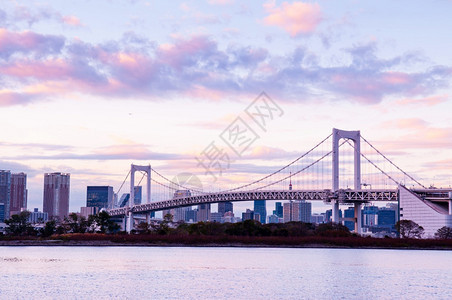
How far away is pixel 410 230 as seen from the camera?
265ft

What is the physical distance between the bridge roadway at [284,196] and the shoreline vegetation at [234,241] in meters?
7.93

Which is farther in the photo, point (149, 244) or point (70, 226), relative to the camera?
point (70, 226)

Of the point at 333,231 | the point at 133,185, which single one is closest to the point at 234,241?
the point at 333,231

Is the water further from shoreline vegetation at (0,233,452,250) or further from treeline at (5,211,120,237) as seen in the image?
treeline at (5,211,120,237)

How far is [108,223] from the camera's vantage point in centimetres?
8731

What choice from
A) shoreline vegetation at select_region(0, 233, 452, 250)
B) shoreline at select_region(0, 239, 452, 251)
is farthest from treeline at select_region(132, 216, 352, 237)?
shoreline at select_region(0, 239, 452, 251)

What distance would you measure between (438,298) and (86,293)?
1475 cm

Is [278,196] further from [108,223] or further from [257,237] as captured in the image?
[108,223]

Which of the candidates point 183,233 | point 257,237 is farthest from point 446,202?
point 183,233

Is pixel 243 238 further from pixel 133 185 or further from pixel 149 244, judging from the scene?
pixel 133 185

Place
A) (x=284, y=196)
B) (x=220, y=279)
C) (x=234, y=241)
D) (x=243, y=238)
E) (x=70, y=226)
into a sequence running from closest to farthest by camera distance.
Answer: (x=220, y=279) → (x=243, y=238) → (x=234, y=241) → (x=70, y=226) → (x=284, y=196)

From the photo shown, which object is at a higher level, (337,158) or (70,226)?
(337,158)

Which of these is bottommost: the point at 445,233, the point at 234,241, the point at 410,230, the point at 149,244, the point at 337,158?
the point at 149,244

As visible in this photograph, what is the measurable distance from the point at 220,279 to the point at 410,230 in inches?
1951
